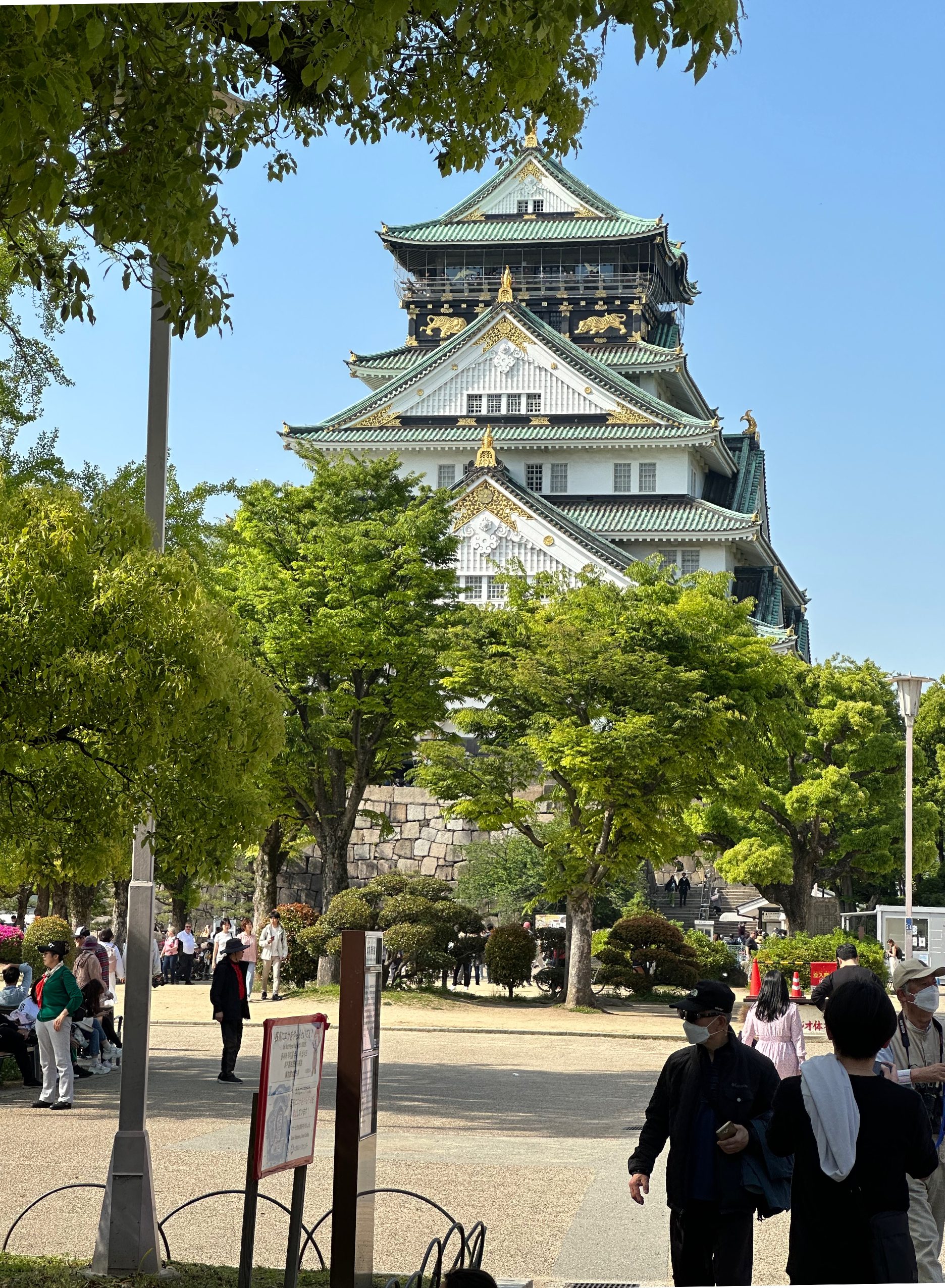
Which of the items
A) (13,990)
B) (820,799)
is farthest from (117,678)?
(820,799)

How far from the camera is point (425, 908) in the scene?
27.8 metres

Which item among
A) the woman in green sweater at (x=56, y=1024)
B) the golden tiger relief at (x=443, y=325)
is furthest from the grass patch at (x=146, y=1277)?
the golden tiger relief at (x=443, y=325)

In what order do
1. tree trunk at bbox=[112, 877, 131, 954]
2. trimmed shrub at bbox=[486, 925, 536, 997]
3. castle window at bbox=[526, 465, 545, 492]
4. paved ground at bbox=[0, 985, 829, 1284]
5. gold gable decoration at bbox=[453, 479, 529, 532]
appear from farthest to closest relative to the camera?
1. castle window at bbox=[526, 465, 545, 492]
2. gold gable decoration at bbox=[453, 479, 529, 532]
3. tree trunk at bbox=[112, 877, 131, 954]
4. trimmed shrub at bbox=[486, 925, 536, 997]
5. paved ground at bbox=[0, 985, 829, 1284]

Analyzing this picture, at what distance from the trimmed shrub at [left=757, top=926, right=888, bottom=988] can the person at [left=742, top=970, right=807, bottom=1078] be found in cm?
1578

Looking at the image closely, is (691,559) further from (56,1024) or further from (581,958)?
(56,1024)

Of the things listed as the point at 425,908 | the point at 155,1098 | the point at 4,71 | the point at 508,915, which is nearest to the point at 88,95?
the point at 4,71

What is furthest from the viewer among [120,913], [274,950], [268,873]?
[120,913]

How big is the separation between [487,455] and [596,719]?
63.3 feet

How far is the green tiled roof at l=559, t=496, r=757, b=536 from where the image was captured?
4869 cm

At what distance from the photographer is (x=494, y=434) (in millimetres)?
51031

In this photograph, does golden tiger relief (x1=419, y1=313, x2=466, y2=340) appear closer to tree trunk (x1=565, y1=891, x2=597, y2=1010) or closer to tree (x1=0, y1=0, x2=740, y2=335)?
tree trunk (x1=565, y1=891, x2=597, y2=1010)

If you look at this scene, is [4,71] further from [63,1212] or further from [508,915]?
[508,915]

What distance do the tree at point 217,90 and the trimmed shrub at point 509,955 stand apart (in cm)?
2151

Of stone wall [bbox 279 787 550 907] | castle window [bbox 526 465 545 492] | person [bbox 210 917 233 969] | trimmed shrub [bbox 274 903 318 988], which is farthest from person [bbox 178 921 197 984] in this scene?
castle window [bbox 526 465 545 492]
